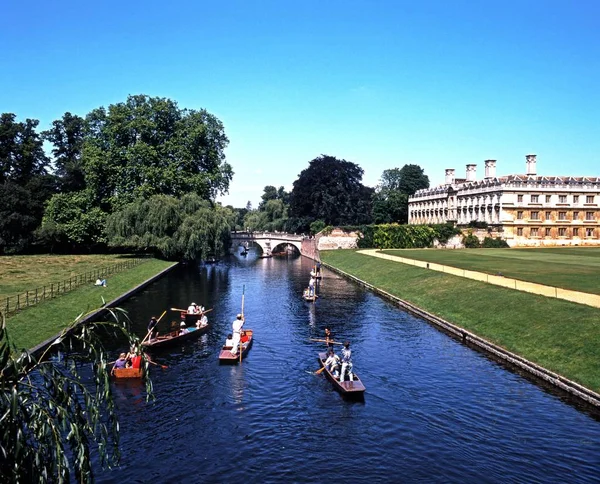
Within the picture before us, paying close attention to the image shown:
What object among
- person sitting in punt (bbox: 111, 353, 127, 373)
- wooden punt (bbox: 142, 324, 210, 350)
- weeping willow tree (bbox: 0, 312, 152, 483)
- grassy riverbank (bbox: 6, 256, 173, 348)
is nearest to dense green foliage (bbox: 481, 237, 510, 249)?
grassy riverbank (bbox: 6, 256, 173, 348)

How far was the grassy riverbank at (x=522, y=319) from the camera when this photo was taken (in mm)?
26445

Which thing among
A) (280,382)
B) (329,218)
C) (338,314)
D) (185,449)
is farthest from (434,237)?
(185,449)

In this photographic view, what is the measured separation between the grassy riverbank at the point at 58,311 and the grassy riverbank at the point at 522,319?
2136 cm

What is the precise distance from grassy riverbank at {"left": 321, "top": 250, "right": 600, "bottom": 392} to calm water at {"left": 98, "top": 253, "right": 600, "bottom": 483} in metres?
1.99

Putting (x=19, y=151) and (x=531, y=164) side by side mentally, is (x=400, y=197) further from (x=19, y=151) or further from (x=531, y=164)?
(x=19, y=151)

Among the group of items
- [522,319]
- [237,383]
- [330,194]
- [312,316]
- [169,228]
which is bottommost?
[237,383]

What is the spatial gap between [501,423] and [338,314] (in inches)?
926

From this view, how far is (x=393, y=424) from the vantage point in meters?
21.0

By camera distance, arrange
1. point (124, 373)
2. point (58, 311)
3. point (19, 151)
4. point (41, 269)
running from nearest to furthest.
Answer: point (124, 373) < point (58, 311) < point (41, 269) < point (19, 151)

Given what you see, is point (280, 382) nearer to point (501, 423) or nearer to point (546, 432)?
point (501, 423)

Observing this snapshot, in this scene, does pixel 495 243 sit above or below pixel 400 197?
below

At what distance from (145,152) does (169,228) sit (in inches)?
574

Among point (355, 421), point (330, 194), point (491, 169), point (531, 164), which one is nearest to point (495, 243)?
point (531, 164)

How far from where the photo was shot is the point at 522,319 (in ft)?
109
